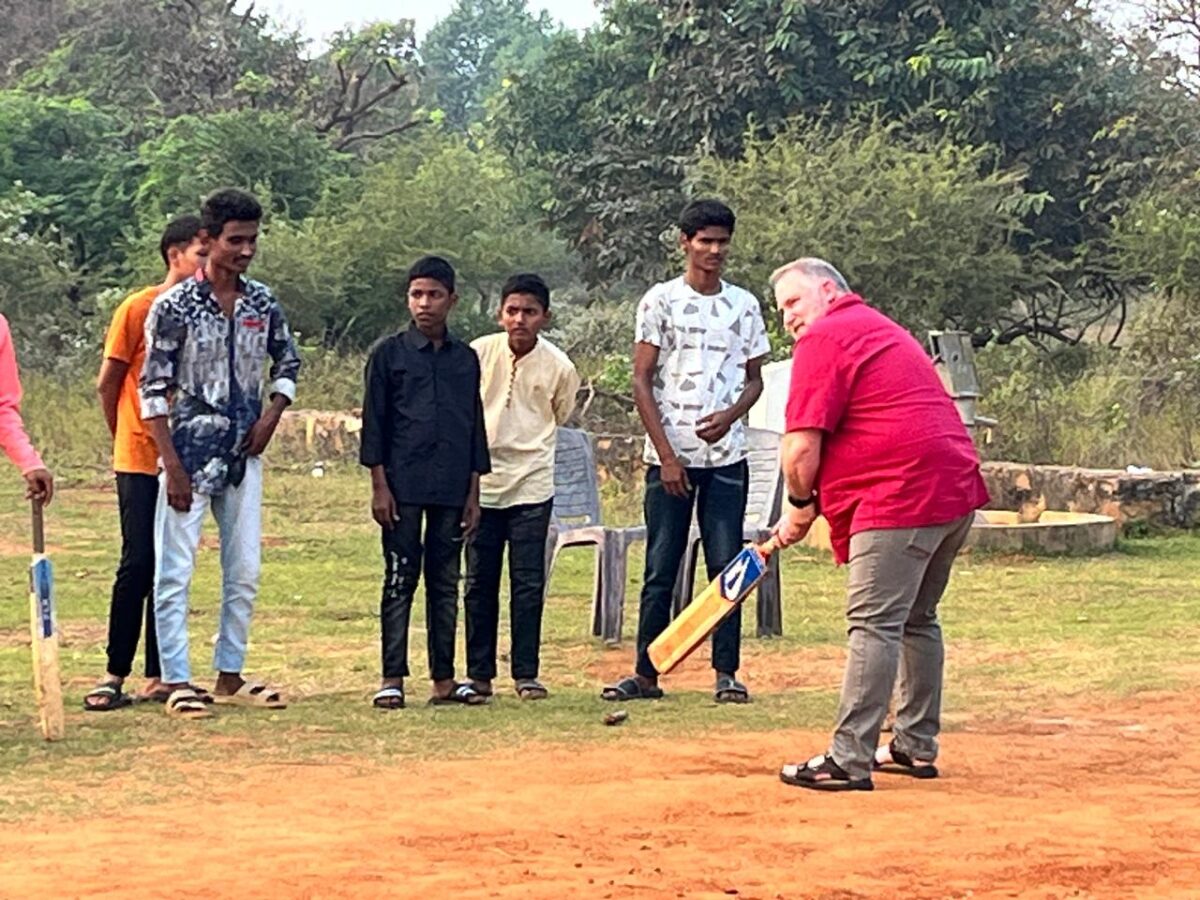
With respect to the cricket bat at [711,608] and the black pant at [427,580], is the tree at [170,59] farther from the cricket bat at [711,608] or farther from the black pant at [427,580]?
the cricket bat at [711,608]

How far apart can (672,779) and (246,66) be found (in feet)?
110

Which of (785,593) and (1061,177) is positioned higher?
(1061,177)

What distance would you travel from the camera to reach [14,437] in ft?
25.1

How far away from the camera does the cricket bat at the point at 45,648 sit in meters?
7.60

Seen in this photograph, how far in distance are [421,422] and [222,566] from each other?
3.10 ft

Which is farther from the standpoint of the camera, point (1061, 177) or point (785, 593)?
point (1061, 177)

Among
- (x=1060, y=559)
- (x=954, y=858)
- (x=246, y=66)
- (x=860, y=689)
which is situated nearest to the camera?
(x=954, y=858)

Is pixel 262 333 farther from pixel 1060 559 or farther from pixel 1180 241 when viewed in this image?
pixel 1180 241

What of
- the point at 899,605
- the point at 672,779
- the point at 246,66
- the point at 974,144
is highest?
the point at 246,66

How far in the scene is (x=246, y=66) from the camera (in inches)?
1529

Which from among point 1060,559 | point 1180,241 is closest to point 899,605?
Answer: point 1060,559

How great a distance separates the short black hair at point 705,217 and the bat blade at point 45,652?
2.78 m

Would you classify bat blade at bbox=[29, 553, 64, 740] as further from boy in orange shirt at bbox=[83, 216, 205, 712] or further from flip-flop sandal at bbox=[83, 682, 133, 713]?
boy in orange shirt at bbox=[83, 216, 205, 712]

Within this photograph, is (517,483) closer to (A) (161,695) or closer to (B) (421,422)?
(B) (421,422)
